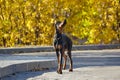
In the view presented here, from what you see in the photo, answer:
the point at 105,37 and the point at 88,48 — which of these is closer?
the point at 88,48

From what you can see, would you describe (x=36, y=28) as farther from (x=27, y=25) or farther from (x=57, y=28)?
(x=57, y=28)

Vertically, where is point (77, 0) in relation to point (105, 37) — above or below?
above

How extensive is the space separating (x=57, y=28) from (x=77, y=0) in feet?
75.1

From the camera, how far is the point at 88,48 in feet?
91.6

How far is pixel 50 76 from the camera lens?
1447 centimetres

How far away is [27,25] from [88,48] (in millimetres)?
10661

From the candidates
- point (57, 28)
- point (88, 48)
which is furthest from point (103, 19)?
point (57, 28)

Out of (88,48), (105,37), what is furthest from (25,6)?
(88,48)

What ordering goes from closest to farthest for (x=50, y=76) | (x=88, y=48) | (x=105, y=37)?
(x=50, y=76) → (x=88, y=48) → (x=105, y=37)

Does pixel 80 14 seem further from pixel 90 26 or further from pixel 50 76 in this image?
pixel 50 76

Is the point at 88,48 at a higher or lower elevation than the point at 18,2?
lower

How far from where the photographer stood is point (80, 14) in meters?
37.6

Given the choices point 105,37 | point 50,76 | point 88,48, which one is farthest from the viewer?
point 105,37

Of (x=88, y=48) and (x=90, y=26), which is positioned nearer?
(x=88, y=48)
